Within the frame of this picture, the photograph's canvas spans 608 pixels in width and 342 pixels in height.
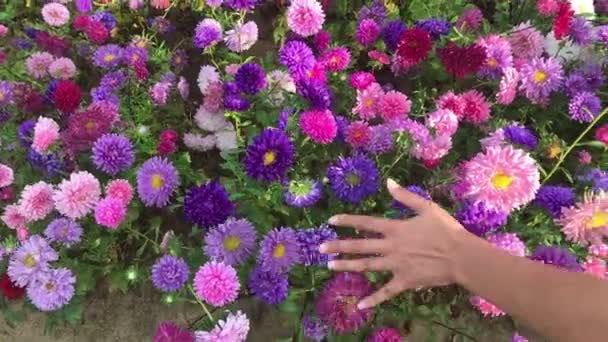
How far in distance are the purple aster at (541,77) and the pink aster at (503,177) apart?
532mm

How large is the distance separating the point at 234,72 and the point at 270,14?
54 centimetres

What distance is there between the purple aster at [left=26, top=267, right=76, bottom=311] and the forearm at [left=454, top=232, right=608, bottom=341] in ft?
3.74

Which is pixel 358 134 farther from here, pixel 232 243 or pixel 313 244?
pixel 232 243

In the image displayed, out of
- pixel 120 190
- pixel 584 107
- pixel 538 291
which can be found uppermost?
pixel 538 291

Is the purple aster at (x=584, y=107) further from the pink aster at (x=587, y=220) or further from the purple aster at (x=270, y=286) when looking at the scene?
the purple aster at (x=270, y=286)

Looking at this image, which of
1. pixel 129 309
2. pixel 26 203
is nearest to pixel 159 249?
pixel 129 309

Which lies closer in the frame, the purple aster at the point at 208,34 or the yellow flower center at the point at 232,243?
the yellow flower center at the point at 232,243

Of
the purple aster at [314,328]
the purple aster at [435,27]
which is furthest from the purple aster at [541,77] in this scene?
the purple aster at [314,328]

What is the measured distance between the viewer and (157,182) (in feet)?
5.47

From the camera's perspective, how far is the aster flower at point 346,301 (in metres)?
1.41

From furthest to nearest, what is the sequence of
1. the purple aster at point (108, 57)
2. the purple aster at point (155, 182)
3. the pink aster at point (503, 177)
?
the purple aster at point (108, 57)
the purple aster at point (155, 182)
the pink aster at point (503, 177)

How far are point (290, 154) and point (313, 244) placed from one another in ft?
0.83

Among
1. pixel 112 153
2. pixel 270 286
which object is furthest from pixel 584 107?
pixel 112 153

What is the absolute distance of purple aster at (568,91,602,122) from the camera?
70.5 inches
